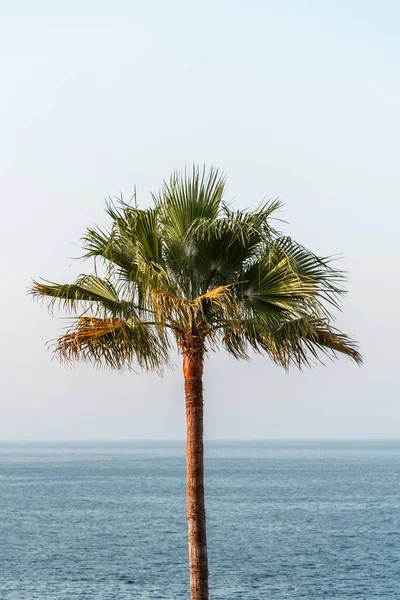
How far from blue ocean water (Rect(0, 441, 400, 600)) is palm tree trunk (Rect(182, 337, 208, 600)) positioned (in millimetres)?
43049

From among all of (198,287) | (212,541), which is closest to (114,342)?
(198,287)

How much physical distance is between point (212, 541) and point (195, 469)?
227 ft

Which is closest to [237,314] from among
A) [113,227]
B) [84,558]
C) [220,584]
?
[113,227]

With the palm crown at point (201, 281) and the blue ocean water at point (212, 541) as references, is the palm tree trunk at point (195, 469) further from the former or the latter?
the blue ocean water at point (212, 541)

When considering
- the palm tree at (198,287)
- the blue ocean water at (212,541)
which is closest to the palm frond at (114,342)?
the palm tree at (198,287)

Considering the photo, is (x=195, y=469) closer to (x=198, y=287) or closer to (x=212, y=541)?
(x=198, y=287)

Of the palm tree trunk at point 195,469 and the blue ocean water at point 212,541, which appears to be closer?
the palm tree trunk at point 195,469

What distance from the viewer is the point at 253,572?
2438 inches

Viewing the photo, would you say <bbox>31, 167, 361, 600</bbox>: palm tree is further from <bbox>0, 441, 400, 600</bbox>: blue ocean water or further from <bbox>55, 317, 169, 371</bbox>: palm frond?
<bbox>0, 441, 400, 600</bbox>: blue ocean water

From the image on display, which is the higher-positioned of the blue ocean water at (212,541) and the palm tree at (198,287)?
A: the palm tree at (198,287)

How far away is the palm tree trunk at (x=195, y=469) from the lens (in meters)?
11.4

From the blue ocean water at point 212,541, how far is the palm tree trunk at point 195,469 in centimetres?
4305

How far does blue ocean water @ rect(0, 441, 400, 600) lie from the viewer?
56781mm

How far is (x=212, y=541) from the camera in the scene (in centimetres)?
7819
